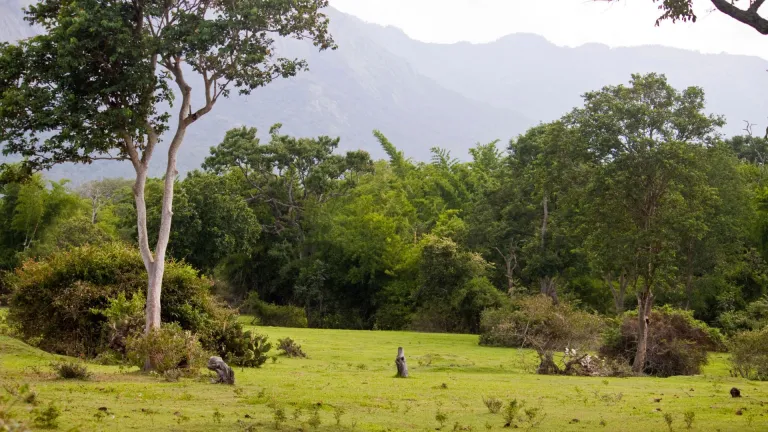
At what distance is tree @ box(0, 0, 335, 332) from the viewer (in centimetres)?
1769

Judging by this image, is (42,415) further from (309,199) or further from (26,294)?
(309,199)

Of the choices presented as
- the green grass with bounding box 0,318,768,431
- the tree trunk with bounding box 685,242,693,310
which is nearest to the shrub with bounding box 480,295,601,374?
the green grass with bounding box 0,318,768,431

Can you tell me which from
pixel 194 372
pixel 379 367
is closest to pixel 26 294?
pixel 194 372

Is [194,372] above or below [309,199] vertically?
below

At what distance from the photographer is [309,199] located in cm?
6212

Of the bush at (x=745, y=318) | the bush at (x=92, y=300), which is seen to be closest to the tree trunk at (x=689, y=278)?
the bush at (x=745, y=318)

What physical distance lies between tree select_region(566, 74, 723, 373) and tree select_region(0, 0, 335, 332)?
53.8 ft

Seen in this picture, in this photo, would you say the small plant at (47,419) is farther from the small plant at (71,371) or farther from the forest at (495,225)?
the forest at (495,225)

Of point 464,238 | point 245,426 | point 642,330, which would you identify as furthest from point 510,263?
point 245,426

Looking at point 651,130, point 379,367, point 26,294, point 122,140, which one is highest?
point 651,130

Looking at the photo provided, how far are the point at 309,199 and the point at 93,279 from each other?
3884 centimetres

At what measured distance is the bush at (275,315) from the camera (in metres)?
54.5

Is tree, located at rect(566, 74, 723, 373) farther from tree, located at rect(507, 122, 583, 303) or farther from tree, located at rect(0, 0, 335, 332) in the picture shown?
tree, located at rect(0, 0, 335, 332)

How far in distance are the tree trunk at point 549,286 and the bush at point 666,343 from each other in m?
15.6
